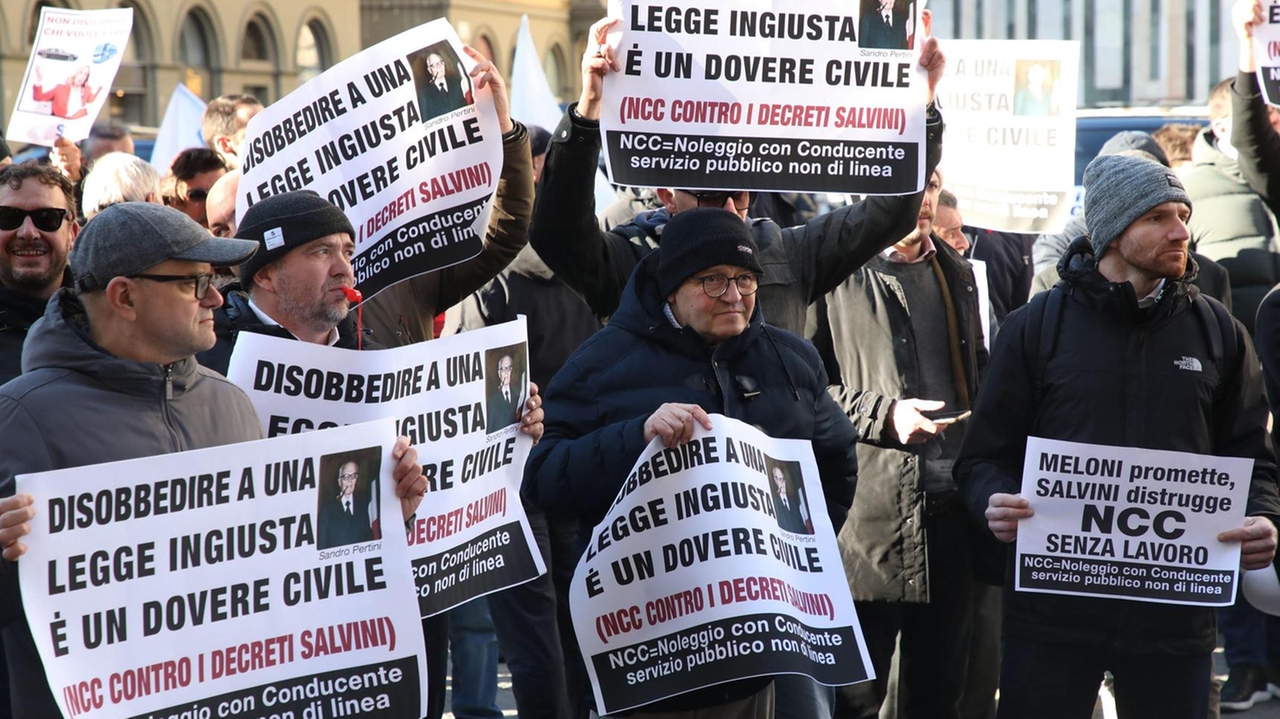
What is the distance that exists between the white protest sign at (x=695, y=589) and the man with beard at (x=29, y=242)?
1.74 meters

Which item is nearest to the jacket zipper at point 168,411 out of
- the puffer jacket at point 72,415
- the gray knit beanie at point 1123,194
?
the puffer jacket at point 72,415

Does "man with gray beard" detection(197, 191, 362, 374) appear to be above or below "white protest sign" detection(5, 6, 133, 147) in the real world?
below

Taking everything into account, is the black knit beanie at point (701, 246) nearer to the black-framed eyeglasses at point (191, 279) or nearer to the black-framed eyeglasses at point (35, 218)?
the black-framed eyeglasses at point (191, 279)

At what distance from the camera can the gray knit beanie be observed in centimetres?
416

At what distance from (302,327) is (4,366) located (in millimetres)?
860

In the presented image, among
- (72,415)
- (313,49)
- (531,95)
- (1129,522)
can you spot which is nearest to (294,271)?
(72,415)

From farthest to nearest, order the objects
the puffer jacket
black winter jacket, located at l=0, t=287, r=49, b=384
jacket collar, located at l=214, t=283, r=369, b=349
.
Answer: black winter jacket, located at l=0, t=287, r=49, b=384
jacket collar, located at l=214, t=283, r=369, b=349
the puffer jacket

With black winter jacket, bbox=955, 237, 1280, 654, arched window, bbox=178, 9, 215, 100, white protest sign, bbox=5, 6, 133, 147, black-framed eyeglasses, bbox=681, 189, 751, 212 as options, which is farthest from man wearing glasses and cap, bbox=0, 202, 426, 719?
arched window, bbox=178, 9, 215, 100

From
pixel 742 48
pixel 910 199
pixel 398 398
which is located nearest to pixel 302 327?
pixel 398 398

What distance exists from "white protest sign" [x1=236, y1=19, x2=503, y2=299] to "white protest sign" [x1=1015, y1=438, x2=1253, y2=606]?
5.45 ft

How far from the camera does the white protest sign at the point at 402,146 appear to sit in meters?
4.51

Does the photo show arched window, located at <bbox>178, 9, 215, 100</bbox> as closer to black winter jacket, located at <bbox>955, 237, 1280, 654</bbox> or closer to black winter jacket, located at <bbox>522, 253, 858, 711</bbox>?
black winter jacket, located at <bbox>522, 253, 858, 711</bbox>

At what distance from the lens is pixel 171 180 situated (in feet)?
21.6

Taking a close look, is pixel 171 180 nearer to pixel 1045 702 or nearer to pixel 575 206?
pixel 575 206
